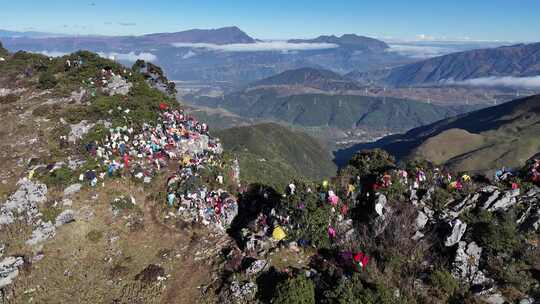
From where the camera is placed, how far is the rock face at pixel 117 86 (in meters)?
65.8

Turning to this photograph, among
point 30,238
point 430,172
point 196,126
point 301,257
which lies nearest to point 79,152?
point 30,238

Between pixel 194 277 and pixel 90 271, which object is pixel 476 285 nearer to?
pixel 194 277

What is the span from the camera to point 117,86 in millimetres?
67500

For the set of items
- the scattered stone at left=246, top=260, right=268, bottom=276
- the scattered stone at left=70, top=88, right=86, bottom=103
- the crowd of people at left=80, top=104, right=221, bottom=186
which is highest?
the scattered stone at left=70, top=88, right=86, bottom=103

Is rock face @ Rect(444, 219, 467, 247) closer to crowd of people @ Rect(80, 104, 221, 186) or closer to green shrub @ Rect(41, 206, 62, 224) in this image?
crowd of people @ Rect(80, 104, 221, 186)

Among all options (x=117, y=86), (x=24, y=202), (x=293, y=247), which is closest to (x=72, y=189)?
(x=24, y=202)

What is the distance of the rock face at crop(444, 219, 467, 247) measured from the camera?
111ft

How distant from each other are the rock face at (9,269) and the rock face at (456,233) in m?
35.8

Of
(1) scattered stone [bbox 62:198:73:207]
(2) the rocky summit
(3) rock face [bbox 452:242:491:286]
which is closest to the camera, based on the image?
(2) the rocky summit

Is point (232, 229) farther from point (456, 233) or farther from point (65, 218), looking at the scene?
point (456, 233)

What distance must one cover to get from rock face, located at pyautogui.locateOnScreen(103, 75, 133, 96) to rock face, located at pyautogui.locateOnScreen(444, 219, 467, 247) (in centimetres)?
5340

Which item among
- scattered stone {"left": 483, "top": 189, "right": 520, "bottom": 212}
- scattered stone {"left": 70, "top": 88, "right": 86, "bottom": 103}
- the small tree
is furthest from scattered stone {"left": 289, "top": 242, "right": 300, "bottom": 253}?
scattered stone {"left": 70, "top": 88, "right": 86, "bottom": 103}

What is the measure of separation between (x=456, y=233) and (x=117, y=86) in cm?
5650

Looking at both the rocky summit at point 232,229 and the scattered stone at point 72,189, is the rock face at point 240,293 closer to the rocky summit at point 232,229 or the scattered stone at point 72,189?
the rocky summit at point 232,229
